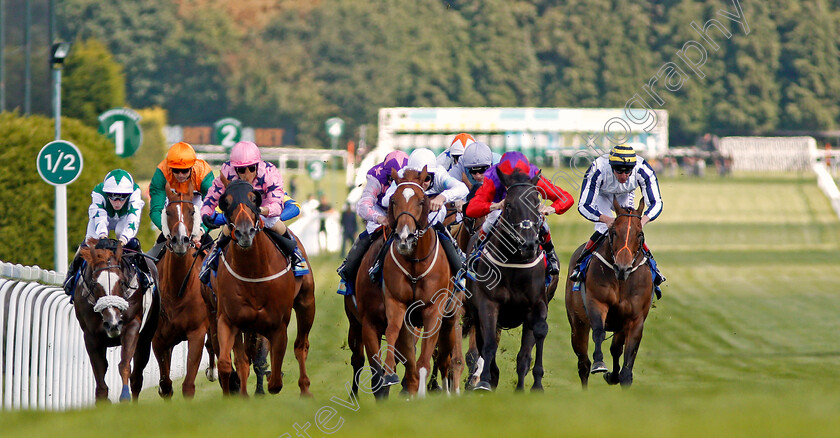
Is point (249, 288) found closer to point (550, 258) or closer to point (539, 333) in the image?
point (539, 333)

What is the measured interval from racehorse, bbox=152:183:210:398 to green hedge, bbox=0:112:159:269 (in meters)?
8.19

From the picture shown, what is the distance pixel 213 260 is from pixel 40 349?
1464mm

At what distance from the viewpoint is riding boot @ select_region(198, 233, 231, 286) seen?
27.7 feet

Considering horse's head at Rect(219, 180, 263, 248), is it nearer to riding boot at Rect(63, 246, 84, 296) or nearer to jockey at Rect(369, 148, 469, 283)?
jockey at Rect(369, 148, 469, 283)

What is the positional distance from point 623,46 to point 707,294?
4248 centimetres

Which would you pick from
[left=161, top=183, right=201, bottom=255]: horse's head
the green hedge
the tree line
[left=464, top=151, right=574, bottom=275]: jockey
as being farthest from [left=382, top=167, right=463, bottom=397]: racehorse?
the tree line

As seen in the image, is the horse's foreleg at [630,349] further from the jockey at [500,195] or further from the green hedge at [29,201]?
the green hedge at [29,201]

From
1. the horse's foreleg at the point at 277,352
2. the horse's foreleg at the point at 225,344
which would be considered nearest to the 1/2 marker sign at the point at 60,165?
the horse's foreleg at the point at 277,352

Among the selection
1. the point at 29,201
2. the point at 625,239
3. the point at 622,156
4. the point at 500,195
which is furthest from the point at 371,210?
the point at 29,201

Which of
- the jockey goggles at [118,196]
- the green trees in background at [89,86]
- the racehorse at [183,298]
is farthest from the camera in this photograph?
the green trees in background at [89,86]

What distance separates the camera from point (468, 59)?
64.1m

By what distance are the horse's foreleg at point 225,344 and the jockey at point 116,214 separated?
90 centimetres

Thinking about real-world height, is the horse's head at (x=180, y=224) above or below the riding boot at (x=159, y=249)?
above

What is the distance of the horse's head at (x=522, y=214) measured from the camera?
8.10 m
